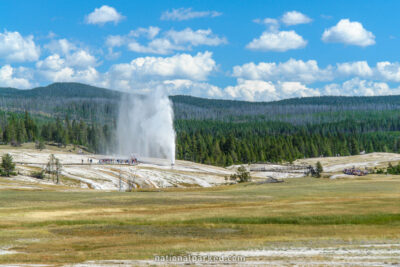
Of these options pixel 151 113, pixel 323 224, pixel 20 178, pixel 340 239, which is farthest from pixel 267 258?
pixel 151 113

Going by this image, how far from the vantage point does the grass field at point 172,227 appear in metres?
35.1

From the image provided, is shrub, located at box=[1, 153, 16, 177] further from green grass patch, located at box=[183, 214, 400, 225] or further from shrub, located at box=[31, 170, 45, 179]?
green grass patch, located at box=[183, 214, 400, 225]

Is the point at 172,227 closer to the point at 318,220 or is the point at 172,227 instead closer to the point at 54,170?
the point at 318,220

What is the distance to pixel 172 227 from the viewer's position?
4766 centimetres

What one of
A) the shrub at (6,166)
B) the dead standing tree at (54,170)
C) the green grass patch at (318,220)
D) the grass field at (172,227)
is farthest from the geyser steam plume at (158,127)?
the green grass patch at (318,220)

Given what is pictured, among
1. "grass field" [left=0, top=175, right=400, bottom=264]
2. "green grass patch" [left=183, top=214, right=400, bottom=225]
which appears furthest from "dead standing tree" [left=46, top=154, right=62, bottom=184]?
"green grass patch" [left=183, top=214, right=400, bottom=225]

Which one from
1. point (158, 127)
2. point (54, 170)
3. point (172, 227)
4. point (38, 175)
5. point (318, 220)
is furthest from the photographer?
point (158, 127)

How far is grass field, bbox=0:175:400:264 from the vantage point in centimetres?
3509

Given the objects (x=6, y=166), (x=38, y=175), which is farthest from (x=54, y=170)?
(x=6, y=166)

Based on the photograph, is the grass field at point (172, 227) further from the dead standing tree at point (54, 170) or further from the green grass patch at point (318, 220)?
the dead standing tree at point (54, 170)

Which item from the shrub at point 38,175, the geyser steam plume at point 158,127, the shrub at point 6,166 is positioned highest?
the geyser steam plume at point 158,127

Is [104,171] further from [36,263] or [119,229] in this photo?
[36,263]

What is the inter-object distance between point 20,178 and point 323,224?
90201mm

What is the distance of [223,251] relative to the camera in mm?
32938
